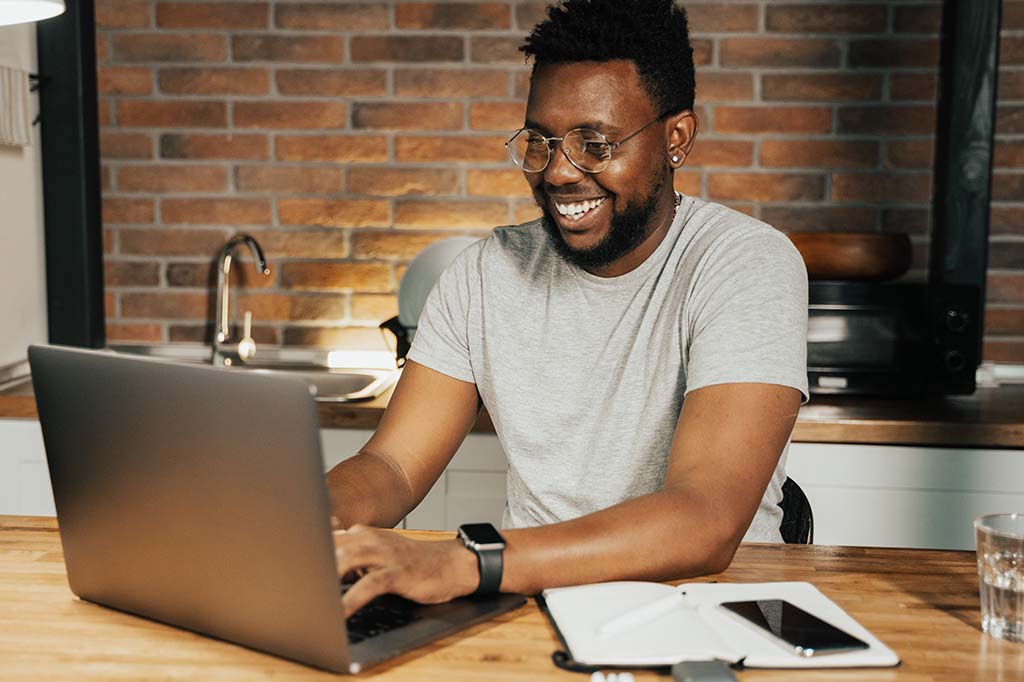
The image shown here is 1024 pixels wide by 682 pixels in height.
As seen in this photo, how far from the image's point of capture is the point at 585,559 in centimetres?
109

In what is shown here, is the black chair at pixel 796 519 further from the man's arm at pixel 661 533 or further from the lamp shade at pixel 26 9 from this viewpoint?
the lamp shade at pixel 26 9

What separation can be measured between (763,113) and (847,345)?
2.32 ft

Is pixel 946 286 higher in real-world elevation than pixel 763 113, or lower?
lower

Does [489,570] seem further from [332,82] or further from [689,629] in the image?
[332,82]

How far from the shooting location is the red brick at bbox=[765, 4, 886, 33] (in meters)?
2.60

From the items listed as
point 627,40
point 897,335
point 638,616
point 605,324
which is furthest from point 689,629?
point 897,335

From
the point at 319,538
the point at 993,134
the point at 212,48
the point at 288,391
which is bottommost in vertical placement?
the point at 319,538

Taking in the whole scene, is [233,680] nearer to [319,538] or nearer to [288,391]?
[319,538]

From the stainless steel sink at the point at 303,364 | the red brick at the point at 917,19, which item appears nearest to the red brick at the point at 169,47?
the stainless steel sink at the point at 303,364

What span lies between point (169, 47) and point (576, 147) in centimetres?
169

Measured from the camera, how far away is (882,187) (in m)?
2.66

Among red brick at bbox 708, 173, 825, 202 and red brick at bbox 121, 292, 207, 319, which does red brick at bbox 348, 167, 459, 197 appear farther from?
red brick at bbox 708, 173, 825, 202

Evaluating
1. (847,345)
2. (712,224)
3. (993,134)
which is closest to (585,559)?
(712,224)

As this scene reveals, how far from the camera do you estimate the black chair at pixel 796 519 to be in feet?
5.10
